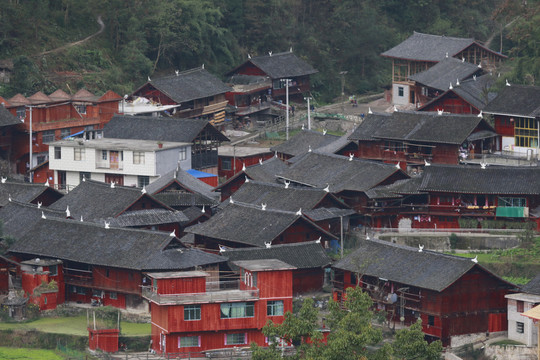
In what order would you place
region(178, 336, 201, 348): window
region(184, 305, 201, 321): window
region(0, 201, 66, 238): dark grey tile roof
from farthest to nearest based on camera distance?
region(0, 201, 66, 238): dark grey tile roof → region(178, 336, 201, 348): window → region(184, 305, 201, 321): window

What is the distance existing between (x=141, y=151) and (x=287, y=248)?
764 inches

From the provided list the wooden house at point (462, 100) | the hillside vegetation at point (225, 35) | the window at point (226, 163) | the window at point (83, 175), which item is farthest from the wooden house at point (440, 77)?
the window at point (83, 175)

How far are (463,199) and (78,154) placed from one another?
24860mm

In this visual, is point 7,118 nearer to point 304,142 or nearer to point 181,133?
point 181,133

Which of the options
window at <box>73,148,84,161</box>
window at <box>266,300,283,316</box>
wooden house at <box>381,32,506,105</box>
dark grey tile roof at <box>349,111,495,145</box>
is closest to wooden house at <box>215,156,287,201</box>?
dark grey tile roof at <box>349,111,495,145</box>

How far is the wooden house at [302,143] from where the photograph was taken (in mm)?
101688

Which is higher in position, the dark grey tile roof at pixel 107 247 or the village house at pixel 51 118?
the village house at pixel 51 118

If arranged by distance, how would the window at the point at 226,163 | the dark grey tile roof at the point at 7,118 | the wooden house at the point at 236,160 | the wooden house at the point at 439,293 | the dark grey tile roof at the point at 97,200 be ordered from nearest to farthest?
1. the wooden house at the point at 439,293
2. the dark grey tile roof at the point at 97,200
3. the dark grey tile roof at the point at 7,118
4. the wooden house at the point at 236,160
5. the window at the point at 226,163

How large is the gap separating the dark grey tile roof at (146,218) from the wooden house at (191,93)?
22939mm

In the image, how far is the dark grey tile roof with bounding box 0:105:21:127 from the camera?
10050 centimetres

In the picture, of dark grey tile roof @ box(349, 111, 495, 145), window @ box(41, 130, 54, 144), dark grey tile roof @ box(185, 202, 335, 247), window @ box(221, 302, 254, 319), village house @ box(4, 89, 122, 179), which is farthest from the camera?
window @ box(41, 130, 54, 144)

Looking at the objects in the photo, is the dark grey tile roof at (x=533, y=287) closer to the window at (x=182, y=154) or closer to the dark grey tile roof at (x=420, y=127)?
the dark grey tile roof at (x=420, y=127)

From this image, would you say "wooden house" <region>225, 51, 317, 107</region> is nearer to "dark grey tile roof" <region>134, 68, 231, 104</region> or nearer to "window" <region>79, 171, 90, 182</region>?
"dark grey tile roof" <region>134, 68, 231, 104</region>

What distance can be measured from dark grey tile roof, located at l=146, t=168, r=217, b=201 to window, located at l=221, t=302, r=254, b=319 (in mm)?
17909
